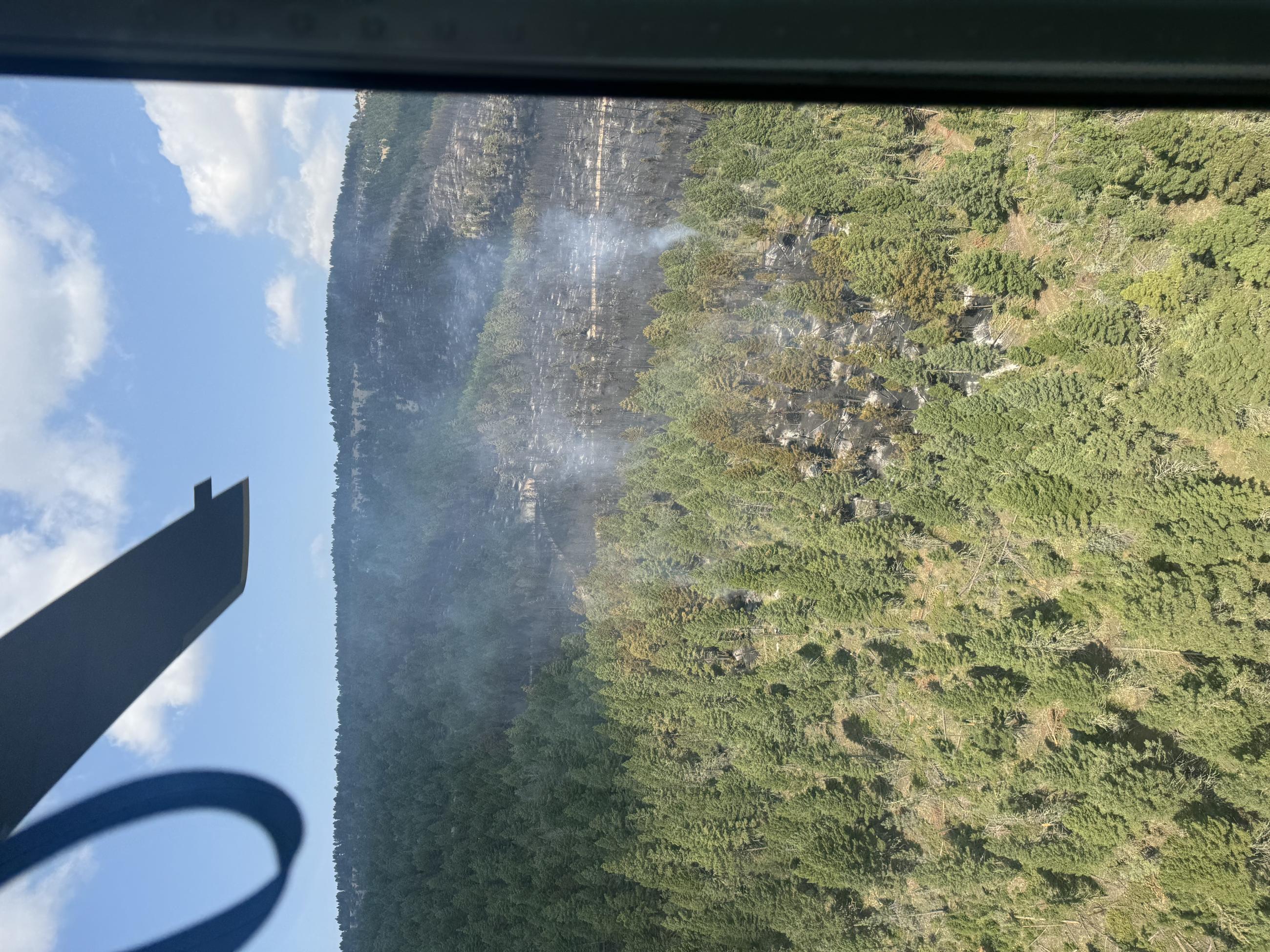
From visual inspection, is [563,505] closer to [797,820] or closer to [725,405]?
[725,405]

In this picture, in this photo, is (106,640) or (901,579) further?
(901,579)

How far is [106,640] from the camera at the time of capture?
6.04 metres

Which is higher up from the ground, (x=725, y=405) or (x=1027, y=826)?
(x=725, y=405)

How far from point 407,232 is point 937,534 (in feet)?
74.1

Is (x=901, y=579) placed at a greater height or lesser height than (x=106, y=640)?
greater

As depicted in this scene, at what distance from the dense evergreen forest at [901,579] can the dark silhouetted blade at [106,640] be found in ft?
44.2

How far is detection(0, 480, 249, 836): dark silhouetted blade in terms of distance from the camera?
17.9ft

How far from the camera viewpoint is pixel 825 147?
21.1m

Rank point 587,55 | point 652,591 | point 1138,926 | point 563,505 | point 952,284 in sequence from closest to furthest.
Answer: point 587,55
point 1138,926
point 952,284
point 652,591
point 563,505

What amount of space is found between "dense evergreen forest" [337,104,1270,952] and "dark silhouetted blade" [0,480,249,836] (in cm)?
1346

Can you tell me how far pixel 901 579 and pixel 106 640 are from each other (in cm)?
1760

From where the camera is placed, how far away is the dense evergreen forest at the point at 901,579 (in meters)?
13.6

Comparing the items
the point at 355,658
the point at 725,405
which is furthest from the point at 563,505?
the point at 355,658

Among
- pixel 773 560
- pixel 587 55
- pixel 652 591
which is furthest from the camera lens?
pixel 652 591
